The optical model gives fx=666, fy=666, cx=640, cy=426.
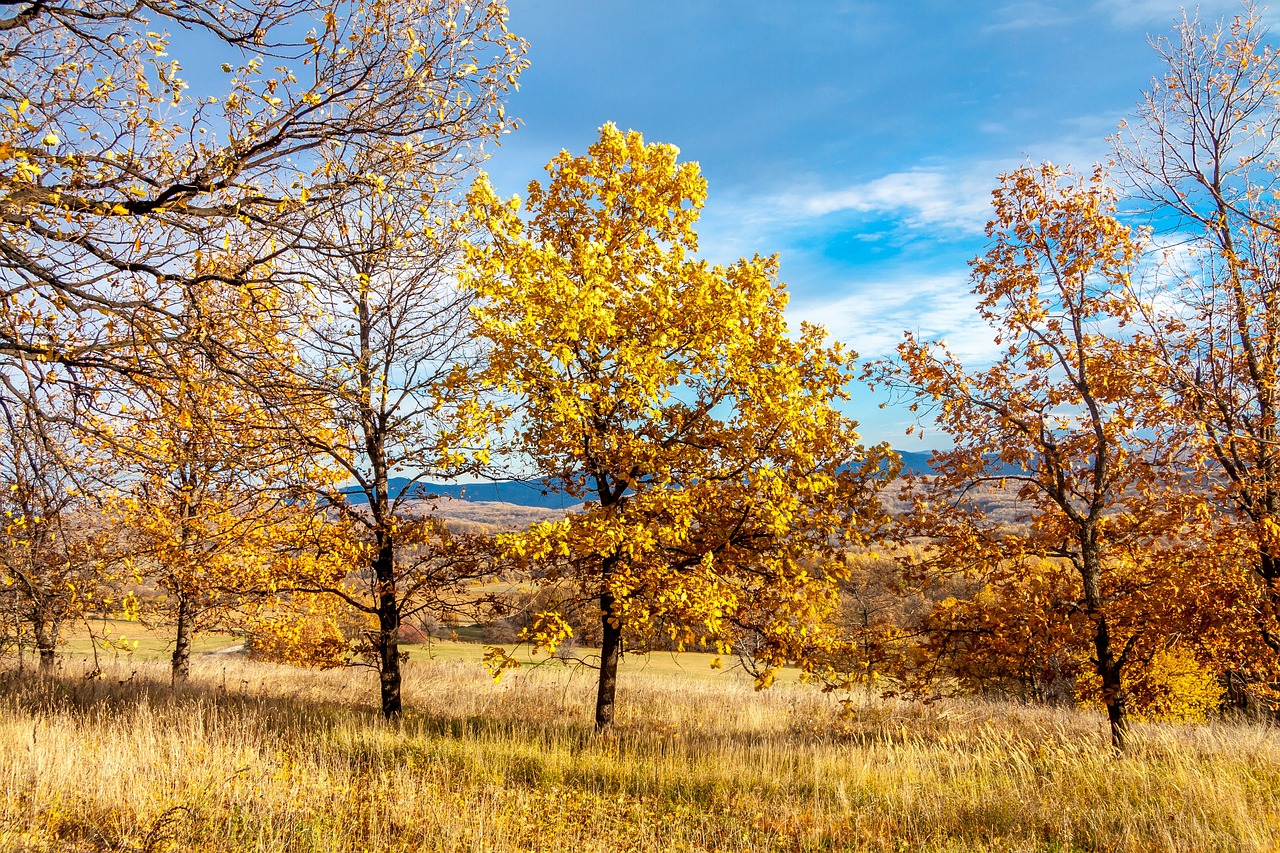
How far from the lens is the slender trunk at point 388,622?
9.98 m

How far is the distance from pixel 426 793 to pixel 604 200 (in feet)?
24.7

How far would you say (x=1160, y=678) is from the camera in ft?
34.5

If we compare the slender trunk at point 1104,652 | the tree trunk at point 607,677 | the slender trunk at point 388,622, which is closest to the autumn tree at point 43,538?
the slender trunk at point 388,622

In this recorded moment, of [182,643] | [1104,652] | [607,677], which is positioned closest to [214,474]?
[182,643]

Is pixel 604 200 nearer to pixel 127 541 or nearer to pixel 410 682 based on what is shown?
pixel 127 541

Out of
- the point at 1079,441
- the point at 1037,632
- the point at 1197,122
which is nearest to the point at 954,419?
the point at 1079,441

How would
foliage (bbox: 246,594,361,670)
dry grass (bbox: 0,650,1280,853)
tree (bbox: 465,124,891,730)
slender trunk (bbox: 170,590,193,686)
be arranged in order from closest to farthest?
dry grass (bbox: 0,650,1280,853) < tree (bbox: 465,124,891,730) < foliage (bbox: 246,594,361,670) < slender trunk (bbox: 170,590,193,686)

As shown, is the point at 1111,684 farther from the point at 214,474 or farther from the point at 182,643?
the point at 182,643

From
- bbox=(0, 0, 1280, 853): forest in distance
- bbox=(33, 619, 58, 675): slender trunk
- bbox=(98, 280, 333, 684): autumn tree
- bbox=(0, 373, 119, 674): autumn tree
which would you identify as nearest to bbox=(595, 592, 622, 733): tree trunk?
bbox=(0, 0, 1280, 853): forest in distance

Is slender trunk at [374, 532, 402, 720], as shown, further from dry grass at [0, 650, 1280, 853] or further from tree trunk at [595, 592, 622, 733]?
tree trunk at [595, 592, 622, 733]

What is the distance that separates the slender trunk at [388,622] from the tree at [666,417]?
256cm

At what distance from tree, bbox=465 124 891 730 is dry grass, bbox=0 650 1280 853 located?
158 centimetres

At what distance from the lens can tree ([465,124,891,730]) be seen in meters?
7.88

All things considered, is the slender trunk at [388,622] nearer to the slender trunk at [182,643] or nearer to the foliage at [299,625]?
the foliage at [299,625]
